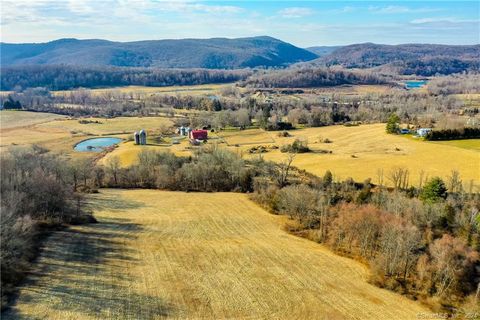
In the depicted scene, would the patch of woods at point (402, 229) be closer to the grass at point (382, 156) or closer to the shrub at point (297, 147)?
the grass at point (382, 156)

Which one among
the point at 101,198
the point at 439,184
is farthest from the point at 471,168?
the point at 101,198

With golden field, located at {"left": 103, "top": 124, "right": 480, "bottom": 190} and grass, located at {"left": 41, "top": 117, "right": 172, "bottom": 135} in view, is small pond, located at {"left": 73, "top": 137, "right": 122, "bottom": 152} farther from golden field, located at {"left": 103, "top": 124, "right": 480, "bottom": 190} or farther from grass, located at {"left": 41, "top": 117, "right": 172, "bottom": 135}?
grass, located at {"left": 41, "top": 117, "right": 172, "bottom": 135}

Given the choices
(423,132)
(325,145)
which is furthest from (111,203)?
(423,132)

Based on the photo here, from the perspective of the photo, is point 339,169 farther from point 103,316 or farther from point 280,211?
point 103,316

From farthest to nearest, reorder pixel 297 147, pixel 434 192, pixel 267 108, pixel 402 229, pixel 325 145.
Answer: pixel 267 108
pixel 325 145
pixel 297 147
pixel 434 192
pixel 402 229

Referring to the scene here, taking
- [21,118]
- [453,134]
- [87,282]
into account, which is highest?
[21,118]

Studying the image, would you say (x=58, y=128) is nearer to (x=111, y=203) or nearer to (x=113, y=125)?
(x=113, y=125)

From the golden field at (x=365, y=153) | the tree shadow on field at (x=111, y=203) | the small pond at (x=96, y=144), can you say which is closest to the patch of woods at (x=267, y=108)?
the golden field at (x=365, y=153)
